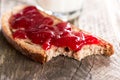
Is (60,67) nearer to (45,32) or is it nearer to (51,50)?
(51,50)

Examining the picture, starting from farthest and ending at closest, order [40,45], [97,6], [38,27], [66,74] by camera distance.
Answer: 1. [97,6]
2. [38,27]
3. [40,45]
4. [66,74]

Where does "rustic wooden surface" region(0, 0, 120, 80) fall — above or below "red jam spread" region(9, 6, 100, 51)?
below

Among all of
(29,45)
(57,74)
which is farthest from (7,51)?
(57,74)

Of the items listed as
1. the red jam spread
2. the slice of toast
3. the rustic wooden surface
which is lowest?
the rustic wooden surface

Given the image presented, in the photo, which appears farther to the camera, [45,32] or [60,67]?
[45,32]

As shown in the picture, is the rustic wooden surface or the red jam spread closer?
the rustic wooden surface

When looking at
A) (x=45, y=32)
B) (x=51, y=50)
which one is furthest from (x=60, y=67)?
(x=45, y=32)

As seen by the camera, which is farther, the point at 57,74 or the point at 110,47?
the point at 110,47

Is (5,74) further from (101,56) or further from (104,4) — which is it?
(104,4)
